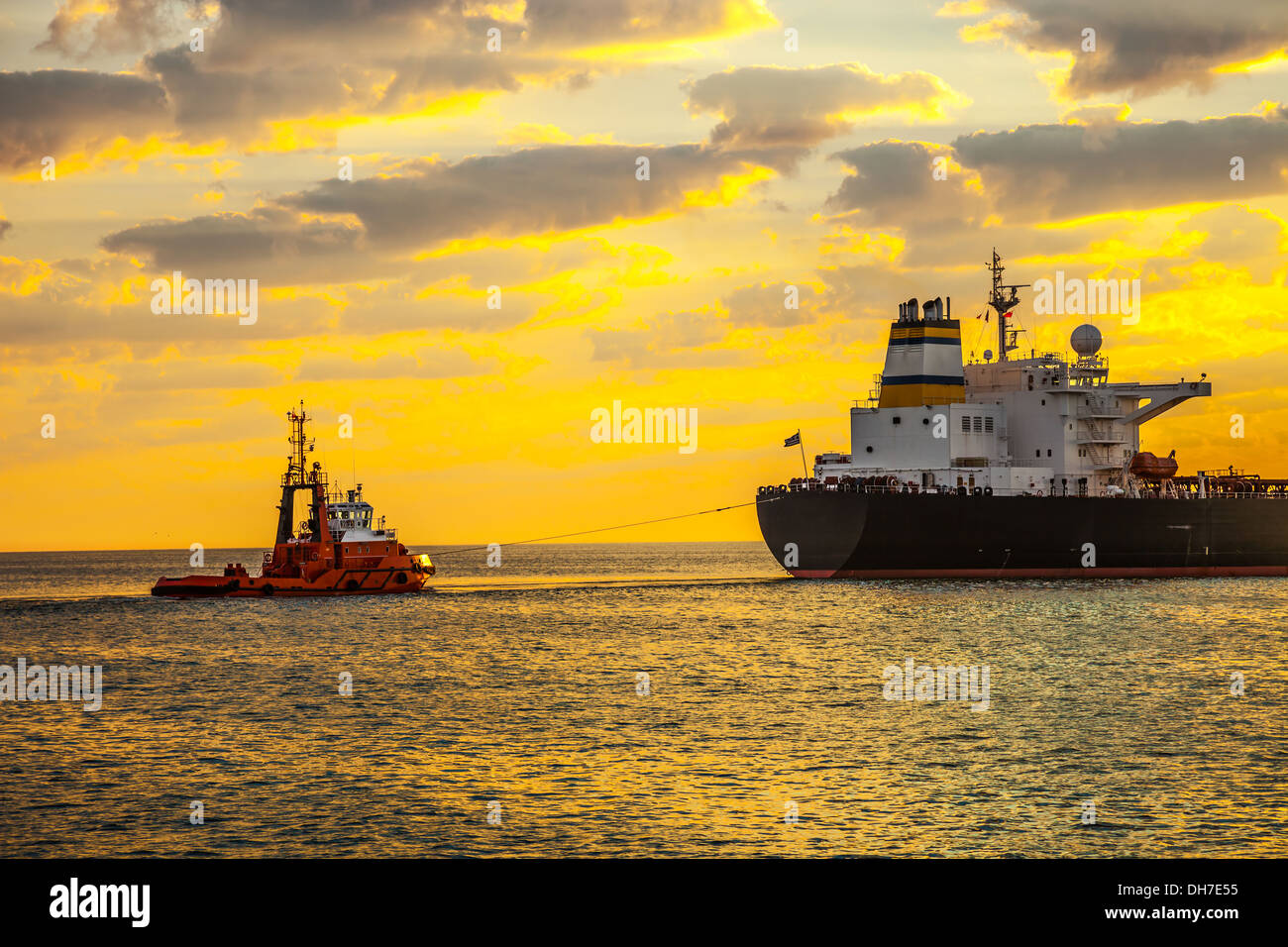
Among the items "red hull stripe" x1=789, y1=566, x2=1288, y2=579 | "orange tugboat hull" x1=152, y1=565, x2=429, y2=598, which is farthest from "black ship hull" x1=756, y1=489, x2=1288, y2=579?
"orange tugboat hull" x1=152, y1=565, x2=429, y2=598

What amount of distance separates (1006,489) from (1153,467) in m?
10.9

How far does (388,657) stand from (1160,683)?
24.8 m

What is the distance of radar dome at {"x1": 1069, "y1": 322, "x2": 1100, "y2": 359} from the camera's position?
3135 inches

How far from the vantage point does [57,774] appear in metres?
24.5

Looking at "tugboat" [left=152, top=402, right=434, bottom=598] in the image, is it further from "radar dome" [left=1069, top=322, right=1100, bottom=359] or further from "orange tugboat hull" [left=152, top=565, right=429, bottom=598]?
"radar dome" [left=1069, top=322, right=1100, bottom=359]

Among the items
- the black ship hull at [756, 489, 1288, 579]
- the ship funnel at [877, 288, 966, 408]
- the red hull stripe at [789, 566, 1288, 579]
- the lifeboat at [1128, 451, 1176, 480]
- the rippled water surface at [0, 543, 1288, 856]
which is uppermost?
the ship funnel at [877, 288, 966, 408]

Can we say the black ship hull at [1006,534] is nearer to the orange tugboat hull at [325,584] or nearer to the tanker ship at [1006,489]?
the tanker ship at [1006,489]

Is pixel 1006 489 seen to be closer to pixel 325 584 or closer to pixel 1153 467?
pixel 1153 467

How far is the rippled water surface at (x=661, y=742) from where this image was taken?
19219mm

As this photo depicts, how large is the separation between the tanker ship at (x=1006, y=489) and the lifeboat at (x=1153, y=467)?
3.4 inches

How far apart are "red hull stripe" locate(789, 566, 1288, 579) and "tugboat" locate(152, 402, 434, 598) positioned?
23.4 metres
